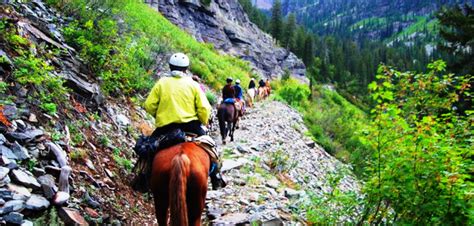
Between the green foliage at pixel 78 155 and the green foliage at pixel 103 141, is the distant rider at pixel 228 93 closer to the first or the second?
the green foliage at pixel 103 141

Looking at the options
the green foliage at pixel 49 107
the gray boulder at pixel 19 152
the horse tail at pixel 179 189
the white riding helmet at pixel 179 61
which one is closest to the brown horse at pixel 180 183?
the horse tail at pixel 179 189

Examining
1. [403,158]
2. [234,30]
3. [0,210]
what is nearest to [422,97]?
[403,158]

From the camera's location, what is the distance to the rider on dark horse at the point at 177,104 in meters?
5.52

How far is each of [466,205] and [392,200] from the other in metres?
0.92

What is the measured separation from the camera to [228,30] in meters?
57.8

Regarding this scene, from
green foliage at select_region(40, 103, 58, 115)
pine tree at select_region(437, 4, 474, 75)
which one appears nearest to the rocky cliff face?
pine tree at select_region(437, 4, 474, 75)

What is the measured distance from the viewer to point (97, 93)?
28.0 ft

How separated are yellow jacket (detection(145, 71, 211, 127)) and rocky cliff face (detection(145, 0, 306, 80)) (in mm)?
40971

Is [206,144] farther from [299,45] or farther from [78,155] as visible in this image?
[299,45]

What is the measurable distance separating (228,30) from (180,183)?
5502 centimetres

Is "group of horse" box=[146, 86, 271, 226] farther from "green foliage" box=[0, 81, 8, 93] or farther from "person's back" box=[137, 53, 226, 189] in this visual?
"green foliage" box=[0, 81, 8, 93]

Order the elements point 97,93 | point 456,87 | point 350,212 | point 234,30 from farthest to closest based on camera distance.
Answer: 1. point 234,30
2. point 97,93
3. point 350,212
4. point 456,87

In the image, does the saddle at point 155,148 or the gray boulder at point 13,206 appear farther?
the saddle at point 155,148

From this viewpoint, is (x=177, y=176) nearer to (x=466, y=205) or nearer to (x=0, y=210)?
(x=0, y=210)
